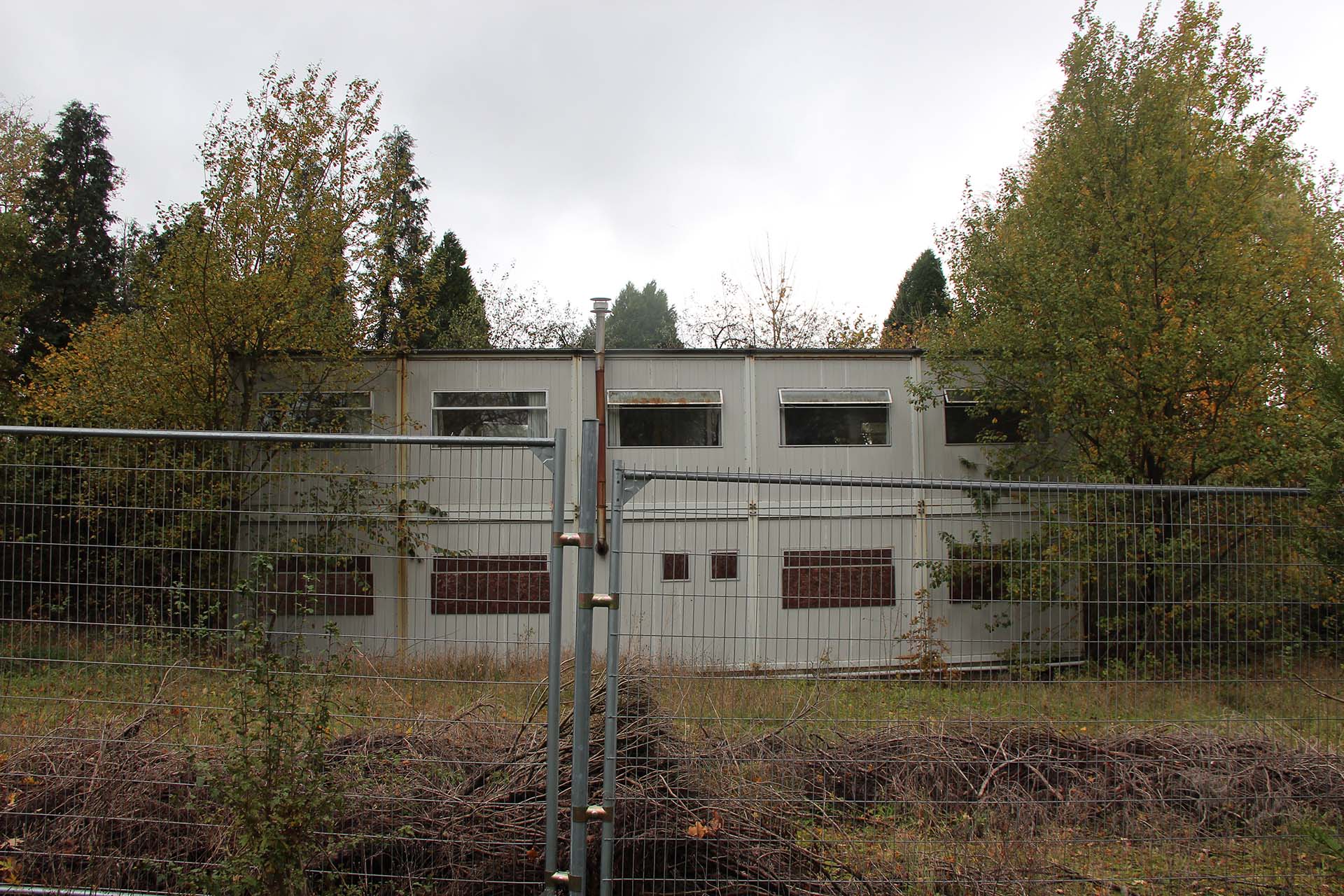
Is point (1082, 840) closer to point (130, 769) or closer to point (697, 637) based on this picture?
point (697, 637)

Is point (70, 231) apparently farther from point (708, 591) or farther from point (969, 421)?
point (708, 591)

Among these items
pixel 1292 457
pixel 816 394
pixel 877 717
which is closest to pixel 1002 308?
pixel 816 394

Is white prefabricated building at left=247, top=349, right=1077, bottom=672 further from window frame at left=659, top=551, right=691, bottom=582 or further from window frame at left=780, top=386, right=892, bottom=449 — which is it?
window frame at left=780, top=386, right=892, bottom=449

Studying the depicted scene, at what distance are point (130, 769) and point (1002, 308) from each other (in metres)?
9.85

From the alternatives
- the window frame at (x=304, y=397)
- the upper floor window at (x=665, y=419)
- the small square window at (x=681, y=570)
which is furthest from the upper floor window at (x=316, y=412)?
the small square window at (x=681, y=570)

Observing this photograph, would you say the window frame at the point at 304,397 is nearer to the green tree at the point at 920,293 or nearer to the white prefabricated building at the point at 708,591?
the white prefabricated building at the point at 708,591

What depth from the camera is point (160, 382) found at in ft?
33.7

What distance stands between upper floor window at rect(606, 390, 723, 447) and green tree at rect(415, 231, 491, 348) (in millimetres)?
15846

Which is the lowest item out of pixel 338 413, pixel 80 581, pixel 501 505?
pixel 80 581

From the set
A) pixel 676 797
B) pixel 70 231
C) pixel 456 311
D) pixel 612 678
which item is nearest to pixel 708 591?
pixel 612 678

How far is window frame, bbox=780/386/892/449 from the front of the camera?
11125 millimetres

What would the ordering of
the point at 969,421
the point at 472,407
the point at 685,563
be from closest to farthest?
the point at 685,563 → the point at 472,407 → the point at 969,421

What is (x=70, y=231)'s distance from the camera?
1012 inches

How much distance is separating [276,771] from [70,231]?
94.6ft
